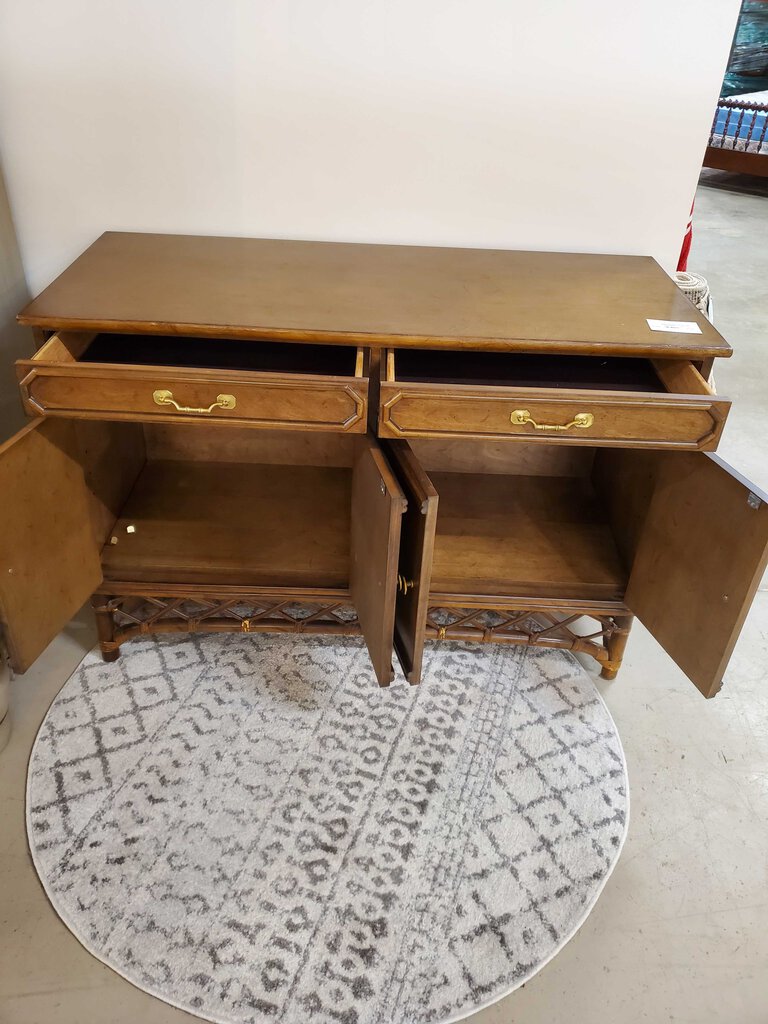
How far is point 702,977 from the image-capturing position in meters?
1.16

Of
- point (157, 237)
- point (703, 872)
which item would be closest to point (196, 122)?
point (157, 237)

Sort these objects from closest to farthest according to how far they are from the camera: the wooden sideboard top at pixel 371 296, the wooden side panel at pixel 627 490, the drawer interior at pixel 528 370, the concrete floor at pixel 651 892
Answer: the concrete floor at pixel 651 892 < the wooden sideboard top at pixel 371 296 < the drawer interior at pixel 528 370 < the wooden side panel at pixel 627 490

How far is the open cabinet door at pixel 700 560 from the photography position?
117 centimetres

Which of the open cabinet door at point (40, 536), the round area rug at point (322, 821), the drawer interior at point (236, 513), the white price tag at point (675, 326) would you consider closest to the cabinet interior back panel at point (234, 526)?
the drawer interior at point (236, 513)

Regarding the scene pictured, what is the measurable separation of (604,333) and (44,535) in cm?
97

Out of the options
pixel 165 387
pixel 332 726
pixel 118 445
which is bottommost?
pixel 332 726

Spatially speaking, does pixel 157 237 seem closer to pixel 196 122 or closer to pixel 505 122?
pixel 196 122

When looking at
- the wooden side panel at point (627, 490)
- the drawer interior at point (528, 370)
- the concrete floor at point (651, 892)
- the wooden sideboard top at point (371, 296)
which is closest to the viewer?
the concrete floor at point (651, 892)

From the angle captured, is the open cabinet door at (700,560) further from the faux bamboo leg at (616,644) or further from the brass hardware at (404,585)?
the brass hardware at (404,585)

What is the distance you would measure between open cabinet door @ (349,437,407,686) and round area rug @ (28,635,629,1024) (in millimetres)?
248

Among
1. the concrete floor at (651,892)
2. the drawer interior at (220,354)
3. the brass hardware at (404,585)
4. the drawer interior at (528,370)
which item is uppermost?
the drawer interior at (528,370)

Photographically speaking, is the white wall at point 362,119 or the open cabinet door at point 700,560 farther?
the white wall at point 362,119

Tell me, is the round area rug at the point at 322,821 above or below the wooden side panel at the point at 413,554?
below

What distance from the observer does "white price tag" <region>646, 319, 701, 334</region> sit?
1.30 m
